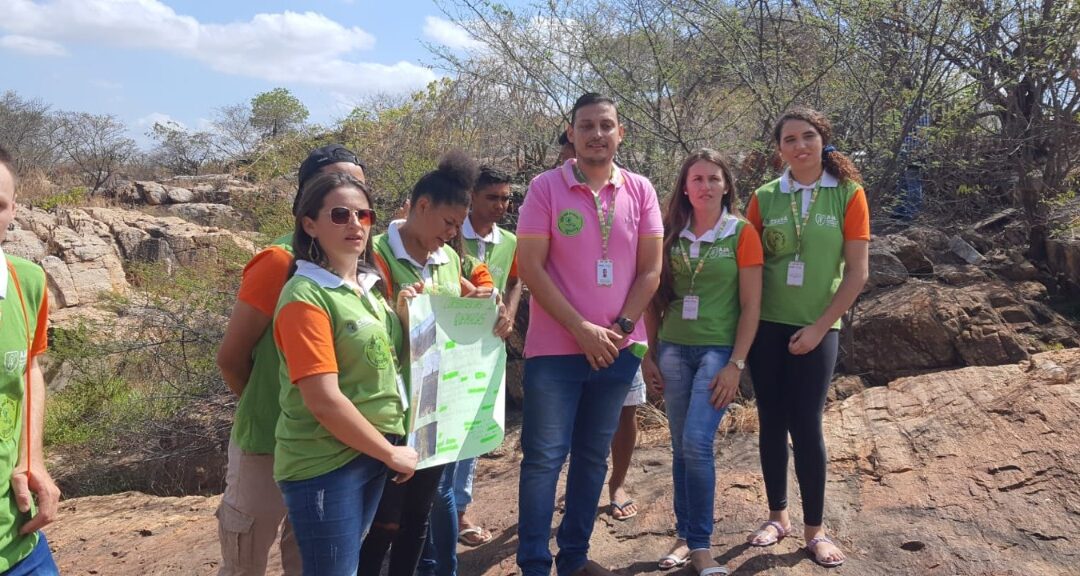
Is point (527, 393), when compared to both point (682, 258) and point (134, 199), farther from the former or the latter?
point (134, 199)

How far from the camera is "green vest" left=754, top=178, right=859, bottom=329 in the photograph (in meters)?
3.68

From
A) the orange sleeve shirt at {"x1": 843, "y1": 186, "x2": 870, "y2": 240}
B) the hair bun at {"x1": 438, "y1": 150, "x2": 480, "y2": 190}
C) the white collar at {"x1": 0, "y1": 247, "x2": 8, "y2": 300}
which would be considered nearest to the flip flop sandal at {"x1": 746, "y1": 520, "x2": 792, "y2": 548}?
the orange sleeve shirt at {"x1": 843, "y1": 186, "x2": 870, "y2": 240}

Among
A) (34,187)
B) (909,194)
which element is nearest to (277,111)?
(34,187)

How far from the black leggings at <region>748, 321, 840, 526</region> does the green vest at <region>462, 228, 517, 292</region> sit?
49.6 inches

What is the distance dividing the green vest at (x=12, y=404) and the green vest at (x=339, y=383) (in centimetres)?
65

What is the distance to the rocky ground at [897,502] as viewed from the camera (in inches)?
152

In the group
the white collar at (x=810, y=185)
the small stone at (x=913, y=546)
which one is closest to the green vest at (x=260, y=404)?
the white collar at (x=810, y=185)

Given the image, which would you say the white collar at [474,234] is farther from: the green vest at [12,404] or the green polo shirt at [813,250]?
the green vest at [12,404]

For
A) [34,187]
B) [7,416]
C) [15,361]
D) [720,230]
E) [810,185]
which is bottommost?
[7,416]

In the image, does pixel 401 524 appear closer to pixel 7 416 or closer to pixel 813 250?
pixel 7 416

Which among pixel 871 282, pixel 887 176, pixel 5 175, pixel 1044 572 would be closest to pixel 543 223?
pixel 5 175


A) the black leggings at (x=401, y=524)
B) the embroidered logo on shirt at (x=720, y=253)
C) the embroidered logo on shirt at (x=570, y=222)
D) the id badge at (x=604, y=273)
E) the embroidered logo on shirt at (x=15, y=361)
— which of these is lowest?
the black leggings at (x=401, y=524)

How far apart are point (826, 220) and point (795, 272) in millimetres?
256

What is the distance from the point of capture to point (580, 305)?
11.4ft
